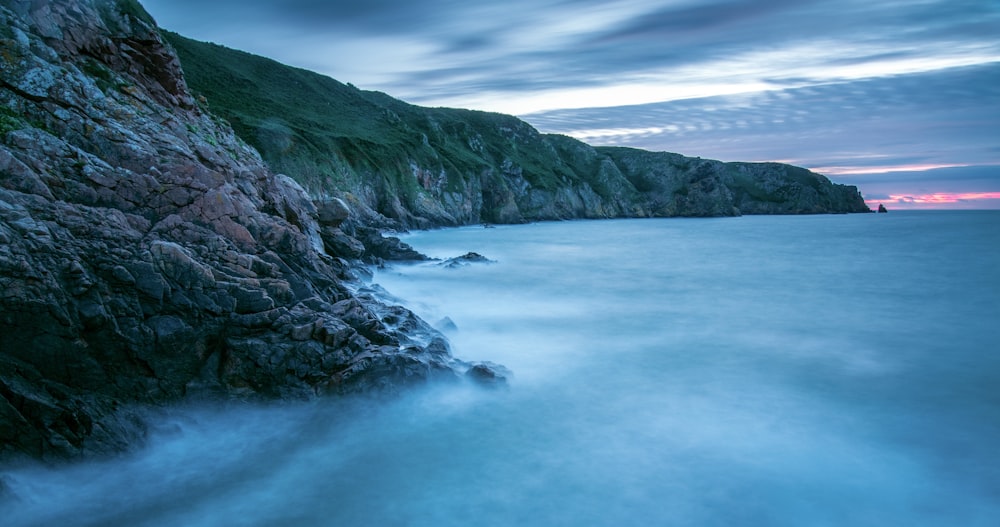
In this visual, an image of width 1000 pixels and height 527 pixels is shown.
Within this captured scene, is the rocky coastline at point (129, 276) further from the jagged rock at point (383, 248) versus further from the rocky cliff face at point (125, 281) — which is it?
the jagged rock at point (383, 248)

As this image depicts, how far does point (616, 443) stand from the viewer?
7.52 m

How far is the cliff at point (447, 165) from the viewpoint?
43750mm

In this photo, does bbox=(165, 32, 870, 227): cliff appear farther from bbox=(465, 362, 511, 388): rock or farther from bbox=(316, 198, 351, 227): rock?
bbox=(465, 362, 511, 388): rock

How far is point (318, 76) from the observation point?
80.4m

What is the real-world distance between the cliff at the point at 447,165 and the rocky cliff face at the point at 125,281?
31.8 feet

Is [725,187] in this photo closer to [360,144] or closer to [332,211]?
[360,144]

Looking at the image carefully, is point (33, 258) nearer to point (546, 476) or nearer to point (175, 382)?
point (175, 382)

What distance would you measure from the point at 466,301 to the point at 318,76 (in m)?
74.8

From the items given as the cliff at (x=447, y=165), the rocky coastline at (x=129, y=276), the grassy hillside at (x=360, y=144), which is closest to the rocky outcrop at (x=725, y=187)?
the cliff at (x=447, y=165)

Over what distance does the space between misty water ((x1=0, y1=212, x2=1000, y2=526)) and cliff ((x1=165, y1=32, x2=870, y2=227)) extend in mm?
15082

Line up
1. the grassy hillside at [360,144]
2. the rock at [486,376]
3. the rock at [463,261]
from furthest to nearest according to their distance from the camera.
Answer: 1. the grassy hillside at [360,144]
2. the rock at [463,261]
3. the rock at [486,376]

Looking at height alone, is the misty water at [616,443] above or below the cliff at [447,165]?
below

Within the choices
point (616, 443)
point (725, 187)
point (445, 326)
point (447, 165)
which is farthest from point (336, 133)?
point (725, 187)

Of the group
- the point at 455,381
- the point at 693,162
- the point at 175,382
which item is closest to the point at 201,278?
the point at 175,382
